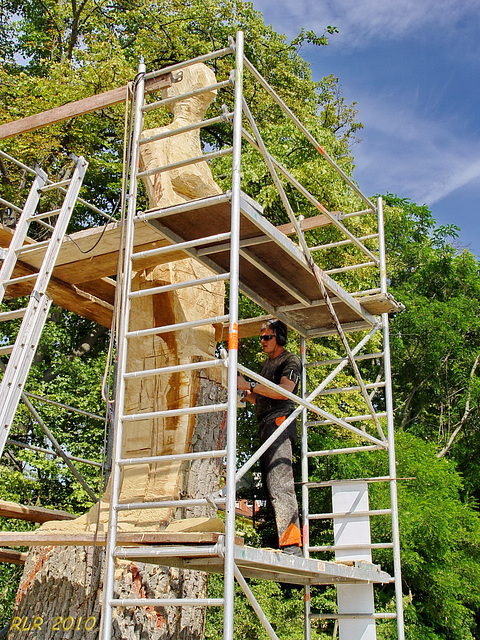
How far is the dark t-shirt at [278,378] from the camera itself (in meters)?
5.32

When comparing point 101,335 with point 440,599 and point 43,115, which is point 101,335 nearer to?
point 440,599

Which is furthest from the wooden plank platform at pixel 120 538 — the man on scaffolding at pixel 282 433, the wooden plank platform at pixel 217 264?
the wooden plank platform at pixel 217 264

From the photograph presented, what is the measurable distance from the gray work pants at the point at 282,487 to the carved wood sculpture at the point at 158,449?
61 centimetres

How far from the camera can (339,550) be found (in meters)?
5.80

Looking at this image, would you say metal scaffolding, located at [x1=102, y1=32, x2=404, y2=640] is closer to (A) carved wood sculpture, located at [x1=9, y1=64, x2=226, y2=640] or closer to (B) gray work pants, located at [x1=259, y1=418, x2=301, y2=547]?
(B) gray work pants, located at [x1=259, y1=418, x2=301, y2=547]

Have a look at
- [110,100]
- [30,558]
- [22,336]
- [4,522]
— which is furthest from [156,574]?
[4,522]

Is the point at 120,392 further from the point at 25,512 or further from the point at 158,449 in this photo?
the point at 25,512

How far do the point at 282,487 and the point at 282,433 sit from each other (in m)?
0.43

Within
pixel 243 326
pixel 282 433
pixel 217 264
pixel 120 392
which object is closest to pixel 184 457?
pixel 120 392

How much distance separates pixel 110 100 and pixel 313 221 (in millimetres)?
2550

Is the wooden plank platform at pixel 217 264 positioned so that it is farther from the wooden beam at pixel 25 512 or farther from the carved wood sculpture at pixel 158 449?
the wooden beam at pixel 25 512

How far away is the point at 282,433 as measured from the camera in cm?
526

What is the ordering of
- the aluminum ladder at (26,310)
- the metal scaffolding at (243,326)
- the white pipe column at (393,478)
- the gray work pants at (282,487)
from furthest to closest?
the white pipe column at (393,478)
the gray work pants at (282,487)
the aluminum ladder at (26,310)
the metal scaffolding at (243,326)

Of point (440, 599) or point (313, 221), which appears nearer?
point (313, 221)
